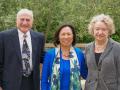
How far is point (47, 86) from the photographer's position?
19.1 feet

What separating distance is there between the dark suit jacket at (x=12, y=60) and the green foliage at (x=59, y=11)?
5.50 metres

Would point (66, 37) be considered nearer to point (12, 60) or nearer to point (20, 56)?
point (20, 56)

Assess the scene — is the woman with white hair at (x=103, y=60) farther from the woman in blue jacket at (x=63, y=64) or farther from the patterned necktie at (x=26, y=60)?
the patterned necktie at (x=26, y=60)

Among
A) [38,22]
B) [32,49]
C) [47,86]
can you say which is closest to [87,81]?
[47,86]

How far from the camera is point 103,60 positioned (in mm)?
5586

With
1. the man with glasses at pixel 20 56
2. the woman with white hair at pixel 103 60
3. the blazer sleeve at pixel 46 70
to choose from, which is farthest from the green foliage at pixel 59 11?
the woman with white hair at pixel 103 60

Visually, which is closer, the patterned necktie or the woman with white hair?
the woman with white hair

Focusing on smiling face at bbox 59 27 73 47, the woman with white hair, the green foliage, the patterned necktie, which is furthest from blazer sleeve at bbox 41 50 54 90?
the green foliage

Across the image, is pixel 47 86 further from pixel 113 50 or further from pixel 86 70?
pixel 113 50

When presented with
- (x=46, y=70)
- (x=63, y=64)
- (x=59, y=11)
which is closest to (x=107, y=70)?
(x=63, y=64)

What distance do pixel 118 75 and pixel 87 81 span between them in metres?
0.46

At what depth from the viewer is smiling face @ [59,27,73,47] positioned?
571 cm

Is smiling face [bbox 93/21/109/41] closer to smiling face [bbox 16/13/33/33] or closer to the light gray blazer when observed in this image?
the light gray blazer

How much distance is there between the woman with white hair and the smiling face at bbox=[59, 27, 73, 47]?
31 cm
